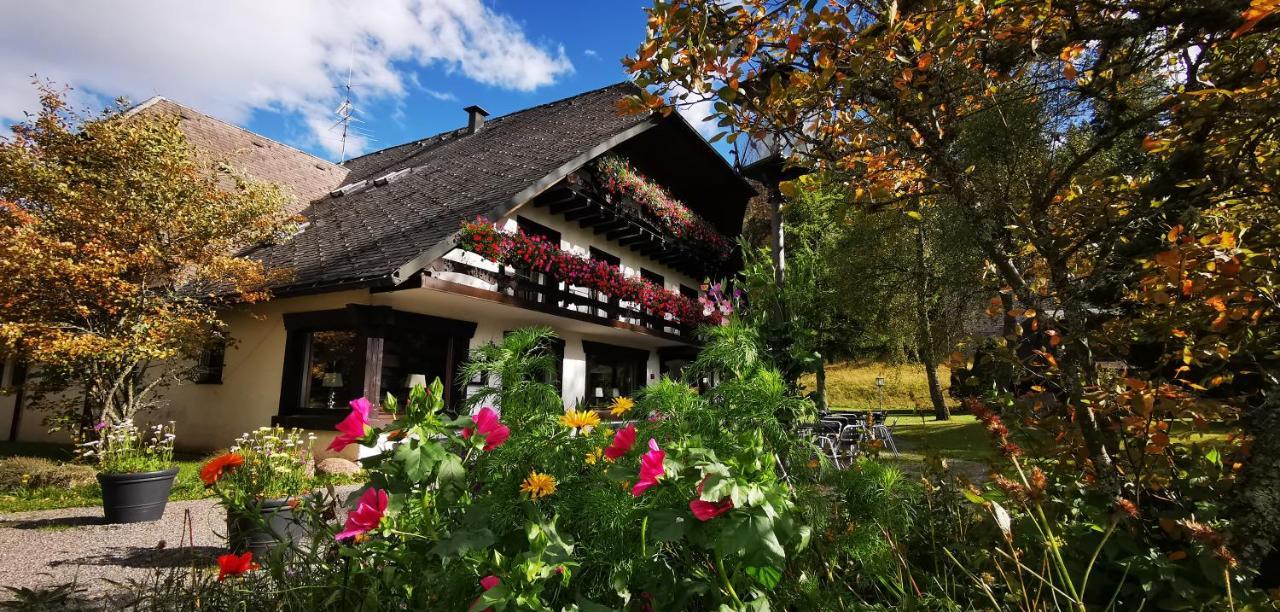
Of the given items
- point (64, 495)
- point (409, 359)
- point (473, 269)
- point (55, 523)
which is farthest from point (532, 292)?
point (55, 523)

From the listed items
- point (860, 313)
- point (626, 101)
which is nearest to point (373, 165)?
point (860, 313)

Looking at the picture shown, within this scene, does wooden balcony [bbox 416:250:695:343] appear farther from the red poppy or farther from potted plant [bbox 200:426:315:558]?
the red poppy

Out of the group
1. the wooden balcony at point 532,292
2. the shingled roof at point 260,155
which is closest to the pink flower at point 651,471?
the wooden balcony at point 532,292

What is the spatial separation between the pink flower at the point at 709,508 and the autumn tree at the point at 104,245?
818cm

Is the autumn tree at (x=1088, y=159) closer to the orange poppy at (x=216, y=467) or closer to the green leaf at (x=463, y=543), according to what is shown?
the green leaf at (x=463, y=543)

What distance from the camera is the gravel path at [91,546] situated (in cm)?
344

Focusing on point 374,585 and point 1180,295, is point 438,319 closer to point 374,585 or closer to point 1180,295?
point 374,585

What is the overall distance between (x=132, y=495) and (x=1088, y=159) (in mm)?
6770

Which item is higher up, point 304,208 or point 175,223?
point 304,208

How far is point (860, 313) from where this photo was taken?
16016mm

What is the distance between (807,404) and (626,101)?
1496 millimetres

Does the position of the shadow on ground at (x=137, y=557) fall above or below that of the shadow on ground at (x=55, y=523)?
above

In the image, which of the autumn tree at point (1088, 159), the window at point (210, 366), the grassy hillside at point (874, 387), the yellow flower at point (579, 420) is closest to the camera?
the yellow flower at point (579, 420)

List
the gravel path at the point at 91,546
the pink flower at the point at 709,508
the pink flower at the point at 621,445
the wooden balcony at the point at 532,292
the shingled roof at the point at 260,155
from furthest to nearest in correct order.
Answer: the shingled roof at the point at 260,155 → the wooden balcony at the point at 532,292 → the gravel path at the point at 91,546 → the pink flower at the point at 621,445 → the pink flower at the point at 709,508
